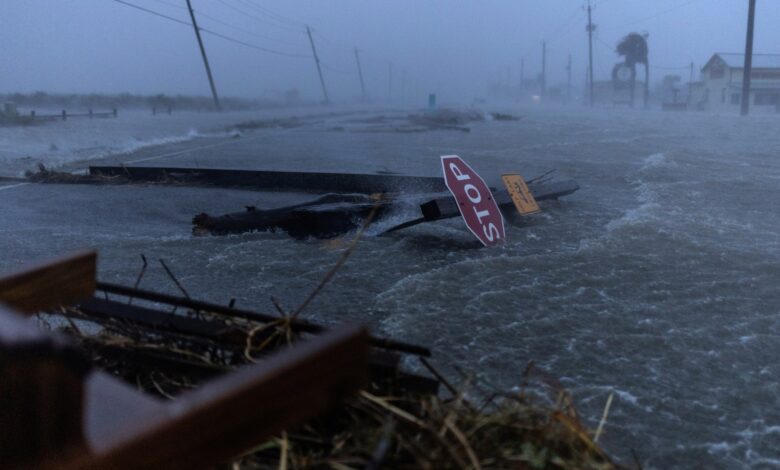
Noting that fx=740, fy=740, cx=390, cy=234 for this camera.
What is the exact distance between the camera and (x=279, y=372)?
1408mm

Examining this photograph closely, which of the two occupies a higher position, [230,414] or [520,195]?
[230,414]

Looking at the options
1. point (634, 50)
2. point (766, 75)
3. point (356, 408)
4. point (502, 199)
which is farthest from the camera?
point (634, 50)

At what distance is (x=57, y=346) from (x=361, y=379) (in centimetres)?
62

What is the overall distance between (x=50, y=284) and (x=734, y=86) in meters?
86.3

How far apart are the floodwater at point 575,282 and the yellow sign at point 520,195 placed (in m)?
0.24

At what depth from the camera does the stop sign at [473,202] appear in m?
8.23

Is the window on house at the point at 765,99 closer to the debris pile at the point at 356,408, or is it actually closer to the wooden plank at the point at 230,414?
the debris pile at the point at 356,408

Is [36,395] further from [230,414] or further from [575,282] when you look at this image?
[575,282]

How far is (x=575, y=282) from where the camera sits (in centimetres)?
714

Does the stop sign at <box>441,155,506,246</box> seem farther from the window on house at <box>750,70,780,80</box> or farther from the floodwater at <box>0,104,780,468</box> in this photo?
the window on house at <box>750,70,780,80</box>

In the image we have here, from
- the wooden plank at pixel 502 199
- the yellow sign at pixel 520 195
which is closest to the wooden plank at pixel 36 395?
the wooden plank at pixel 502 199

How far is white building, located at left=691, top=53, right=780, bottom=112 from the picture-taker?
240 ft

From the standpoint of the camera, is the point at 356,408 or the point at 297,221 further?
the point at 297,221

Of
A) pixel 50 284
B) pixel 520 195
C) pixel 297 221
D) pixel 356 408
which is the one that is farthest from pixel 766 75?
pixel 50 284
